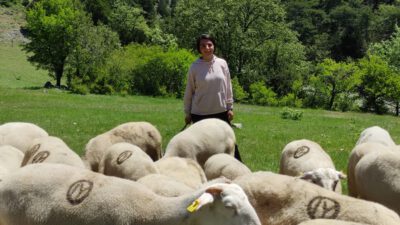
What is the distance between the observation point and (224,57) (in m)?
61.1

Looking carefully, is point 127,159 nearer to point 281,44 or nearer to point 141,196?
point 141,196

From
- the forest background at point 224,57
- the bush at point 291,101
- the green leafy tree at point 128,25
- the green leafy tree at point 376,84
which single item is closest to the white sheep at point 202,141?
the forest background at point 224,57

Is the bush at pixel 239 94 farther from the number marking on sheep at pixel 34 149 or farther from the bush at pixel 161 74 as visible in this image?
the number marking on sheep at pixel 34 149

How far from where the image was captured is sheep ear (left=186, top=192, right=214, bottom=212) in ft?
14.3

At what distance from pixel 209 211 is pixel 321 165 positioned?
405cm

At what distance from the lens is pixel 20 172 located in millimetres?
5531

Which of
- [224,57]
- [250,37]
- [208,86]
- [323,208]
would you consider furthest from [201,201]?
[250,37]

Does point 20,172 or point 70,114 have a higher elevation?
point 20,172

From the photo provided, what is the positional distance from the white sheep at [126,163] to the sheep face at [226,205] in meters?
3.10

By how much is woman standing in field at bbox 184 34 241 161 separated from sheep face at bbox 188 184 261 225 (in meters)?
5.22

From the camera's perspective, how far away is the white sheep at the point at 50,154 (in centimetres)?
717

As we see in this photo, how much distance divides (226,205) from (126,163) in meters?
3.70

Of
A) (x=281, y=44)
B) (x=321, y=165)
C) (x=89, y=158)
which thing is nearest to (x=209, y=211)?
(x=321, y=165)

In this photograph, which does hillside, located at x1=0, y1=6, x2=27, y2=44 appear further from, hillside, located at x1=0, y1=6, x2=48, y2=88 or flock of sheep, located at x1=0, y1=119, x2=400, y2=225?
flock of sheep, located at x1=0, y1=119, x2=400, y2=225
